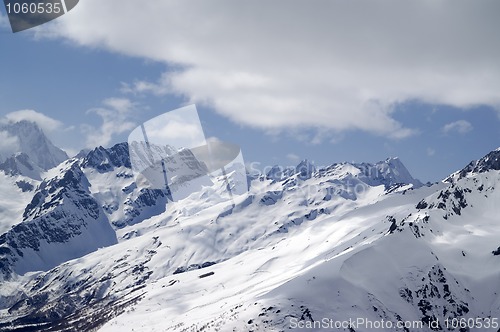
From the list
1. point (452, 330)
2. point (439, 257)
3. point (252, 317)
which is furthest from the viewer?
point (439, 257)

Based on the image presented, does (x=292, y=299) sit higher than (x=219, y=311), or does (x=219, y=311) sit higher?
(x=292, y=299)

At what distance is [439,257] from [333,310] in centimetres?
5655

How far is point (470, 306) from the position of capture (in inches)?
7032

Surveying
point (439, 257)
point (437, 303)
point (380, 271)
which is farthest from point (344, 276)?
point (439, 257)

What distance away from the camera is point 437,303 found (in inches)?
7023

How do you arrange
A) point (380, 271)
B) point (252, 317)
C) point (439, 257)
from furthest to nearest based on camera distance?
point (439, 257)
point (380, 271)
point (252, 317)

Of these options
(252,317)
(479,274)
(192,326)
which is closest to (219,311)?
(192,326)

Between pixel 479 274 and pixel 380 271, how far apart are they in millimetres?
33905

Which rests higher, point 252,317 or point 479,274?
point 252,317

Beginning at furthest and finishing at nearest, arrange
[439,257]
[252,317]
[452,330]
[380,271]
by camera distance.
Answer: [439,257] → [380,271] → [452,330] → [252,317]

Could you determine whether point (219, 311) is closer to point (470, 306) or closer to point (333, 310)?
point (333, 310)

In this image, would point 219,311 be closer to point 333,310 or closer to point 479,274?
point 333,310

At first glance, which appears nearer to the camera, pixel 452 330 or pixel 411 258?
pixel 452 330

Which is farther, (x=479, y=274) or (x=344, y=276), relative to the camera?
(x=479, y=274)
